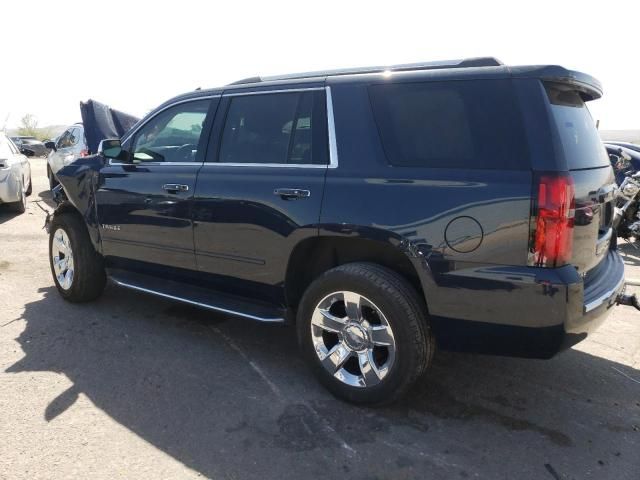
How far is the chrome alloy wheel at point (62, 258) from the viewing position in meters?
4.99

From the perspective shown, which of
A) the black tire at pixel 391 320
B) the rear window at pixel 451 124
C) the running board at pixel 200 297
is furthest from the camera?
the running board at pixel 200 297

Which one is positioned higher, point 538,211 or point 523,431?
point 538,211

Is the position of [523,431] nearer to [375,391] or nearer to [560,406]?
[560,406]

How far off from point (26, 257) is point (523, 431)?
20.6ft

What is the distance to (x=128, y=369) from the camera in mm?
3719

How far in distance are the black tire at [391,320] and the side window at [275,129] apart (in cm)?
75

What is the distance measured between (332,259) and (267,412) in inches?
40.8

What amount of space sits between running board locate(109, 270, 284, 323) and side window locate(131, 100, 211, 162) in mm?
973

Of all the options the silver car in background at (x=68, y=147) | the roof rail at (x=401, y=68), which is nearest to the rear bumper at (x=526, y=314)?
the roof rail at (x=401, y=68)

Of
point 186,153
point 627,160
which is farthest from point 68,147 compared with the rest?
point 627,160

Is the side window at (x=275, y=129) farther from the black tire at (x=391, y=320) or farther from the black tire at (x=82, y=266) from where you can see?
the black tire at (x=82, y=266)

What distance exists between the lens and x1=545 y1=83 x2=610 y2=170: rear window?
280 centimetres

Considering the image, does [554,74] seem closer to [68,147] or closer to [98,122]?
[98,122]

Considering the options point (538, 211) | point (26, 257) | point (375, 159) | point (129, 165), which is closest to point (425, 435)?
point (538, 211)
